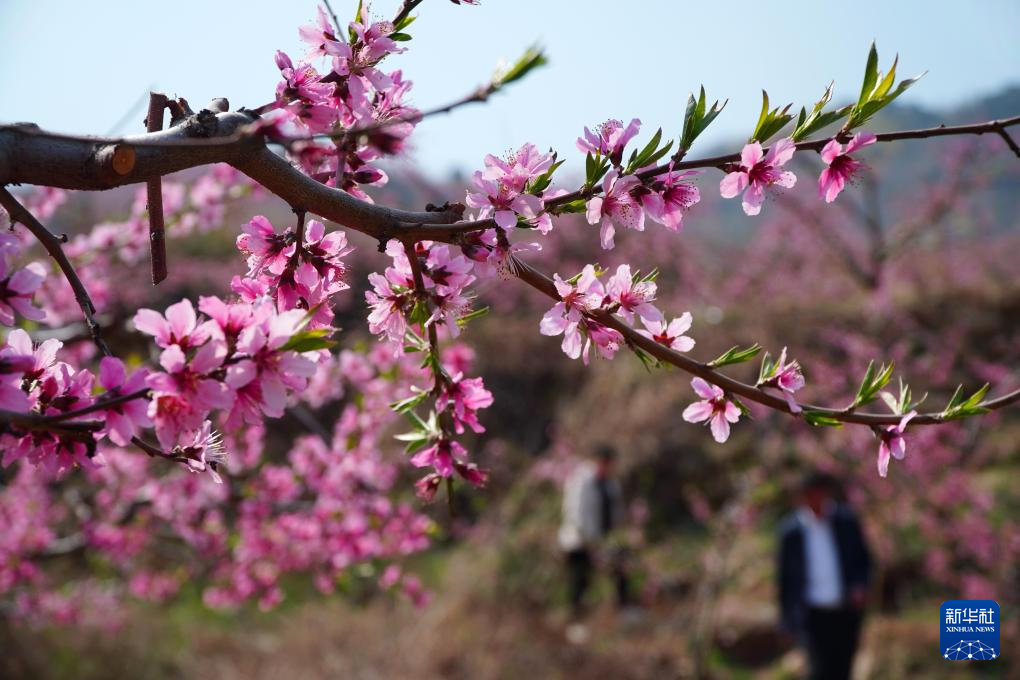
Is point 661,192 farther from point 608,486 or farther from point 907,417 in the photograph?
point 608,486

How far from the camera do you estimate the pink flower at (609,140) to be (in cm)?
122

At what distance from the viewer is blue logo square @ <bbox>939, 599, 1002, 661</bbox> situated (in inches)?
133

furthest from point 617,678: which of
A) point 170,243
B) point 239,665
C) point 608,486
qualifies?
point 170,243

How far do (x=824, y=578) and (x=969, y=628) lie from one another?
1292 mm

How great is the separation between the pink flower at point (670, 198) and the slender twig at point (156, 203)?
0.82 m

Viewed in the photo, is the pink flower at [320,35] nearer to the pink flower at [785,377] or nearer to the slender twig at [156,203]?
the slender twig at [156,203]

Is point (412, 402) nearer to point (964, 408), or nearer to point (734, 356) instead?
point (734, 356)

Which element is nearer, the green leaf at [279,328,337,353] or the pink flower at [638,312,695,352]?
the green leaf at [279,328,337,353]

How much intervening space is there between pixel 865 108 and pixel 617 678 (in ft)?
18.5

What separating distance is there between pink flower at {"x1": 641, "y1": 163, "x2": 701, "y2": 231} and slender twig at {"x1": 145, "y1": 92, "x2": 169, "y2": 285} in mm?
822

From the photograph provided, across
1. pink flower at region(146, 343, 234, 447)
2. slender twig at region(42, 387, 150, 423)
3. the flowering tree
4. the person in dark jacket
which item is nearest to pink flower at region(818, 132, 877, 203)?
the flowering tree

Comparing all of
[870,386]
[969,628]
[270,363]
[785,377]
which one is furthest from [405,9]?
[969,628]

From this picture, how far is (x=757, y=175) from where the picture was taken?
124 centimetres

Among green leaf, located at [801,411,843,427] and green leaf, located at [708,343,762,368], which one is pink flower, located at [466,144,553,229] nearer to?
green leaf, located at [708,343,762,368]
